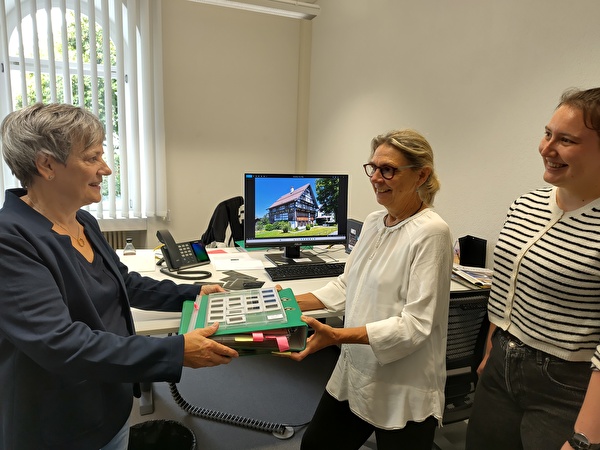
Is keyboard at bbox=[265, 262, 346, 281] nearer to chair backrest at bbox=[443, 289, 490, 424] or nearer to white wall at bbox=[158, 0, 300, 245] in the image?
chair backrest at bbox=[443, 289, 490, 424]

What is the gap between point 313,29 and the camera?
13.9 feet

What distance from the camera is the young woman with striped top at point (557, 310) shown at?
3.41 feet

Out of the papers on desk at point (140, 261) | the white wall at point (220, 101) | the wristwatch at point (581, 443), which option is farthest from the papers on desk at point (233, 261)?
the white wall at point (220, 101)

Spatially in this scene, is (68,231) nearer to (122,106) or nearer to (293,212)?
(293,212)

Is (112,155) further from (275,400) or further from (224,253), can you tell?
(275,400)

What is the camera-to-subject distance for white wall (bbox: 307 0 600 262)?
6.59ft

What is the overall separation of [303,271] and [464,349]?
2.70 ft

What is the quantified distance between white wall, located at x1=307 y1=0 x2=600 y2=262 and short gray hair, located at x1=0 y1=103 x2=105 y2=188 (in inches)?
82.0

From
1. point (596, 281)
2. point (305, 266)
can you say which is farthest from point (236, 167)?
point (596, 281)

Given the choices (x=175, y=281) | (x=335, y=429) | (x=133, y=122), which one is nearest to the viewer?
(x=335, y=429)

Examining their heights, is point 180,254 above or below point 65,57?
below

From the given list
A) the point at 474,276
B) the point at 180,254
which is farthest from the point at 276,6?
the point at 474,276

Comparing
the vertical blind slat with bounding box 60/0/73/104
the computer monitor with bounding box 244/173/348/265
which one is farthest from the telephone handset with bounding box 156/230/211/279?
the vertical blind slat with bounding box 60/0/73/104

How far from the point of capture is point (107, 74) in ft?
12.0
